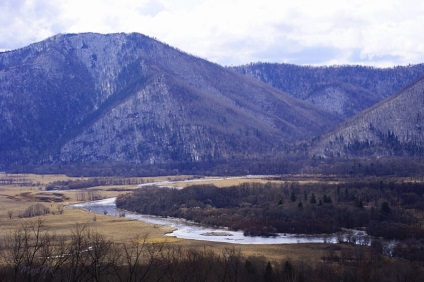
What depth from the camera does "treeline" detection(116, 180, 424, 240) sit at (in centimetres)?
11425

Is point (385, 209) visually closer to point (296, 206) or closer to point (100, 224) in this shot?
point (296, 206)

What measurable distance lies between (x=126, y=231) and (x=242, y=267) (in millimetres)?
46573

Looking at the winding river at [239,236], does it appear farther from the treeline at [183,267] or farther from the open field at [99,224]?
the treeline at [183,267]

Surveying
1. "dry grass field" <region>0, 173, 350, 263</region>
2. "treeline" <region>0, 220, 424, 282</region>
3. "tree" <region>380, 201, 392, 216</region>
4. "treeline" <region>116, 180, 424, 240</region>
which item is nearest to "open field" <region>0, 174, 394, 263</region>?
"dry grass field" <region>0, 173, 350, 263</region>

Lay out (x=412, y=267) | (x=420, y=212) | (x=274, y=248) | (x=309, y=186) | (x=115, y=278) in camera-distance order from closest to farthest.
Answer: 1. (x=115, y=278)
2. (x=412, y=267)
3. (x=274, y=248)
4. (x=420, y=212)
5. (x=309, y=186)

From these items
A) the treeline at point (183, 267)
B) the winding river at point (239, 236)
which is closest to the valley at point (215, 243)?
the treeline at point (183, 267)

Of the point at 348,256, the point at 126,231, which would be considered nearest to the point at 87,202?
the point at 126,231

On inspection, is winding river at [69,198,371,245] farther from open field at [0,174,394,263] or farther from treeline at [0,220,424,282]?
treeline at [0,220,424,282]

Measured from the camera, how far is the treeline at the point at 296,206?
114250 millimetres

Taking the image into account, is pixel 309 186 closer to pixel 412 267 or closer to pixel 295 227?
pixel 295 227

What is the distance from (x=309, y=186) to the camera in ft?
513

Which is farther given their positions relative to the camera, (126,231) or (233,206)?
(233,206)

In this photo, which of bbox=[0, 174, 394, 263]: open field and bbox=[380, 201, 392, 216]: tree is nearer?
bbox=[0, 174, 394, 263]: open field

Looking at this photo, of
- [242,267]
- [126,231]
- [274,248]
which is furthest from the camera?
[126,231]
